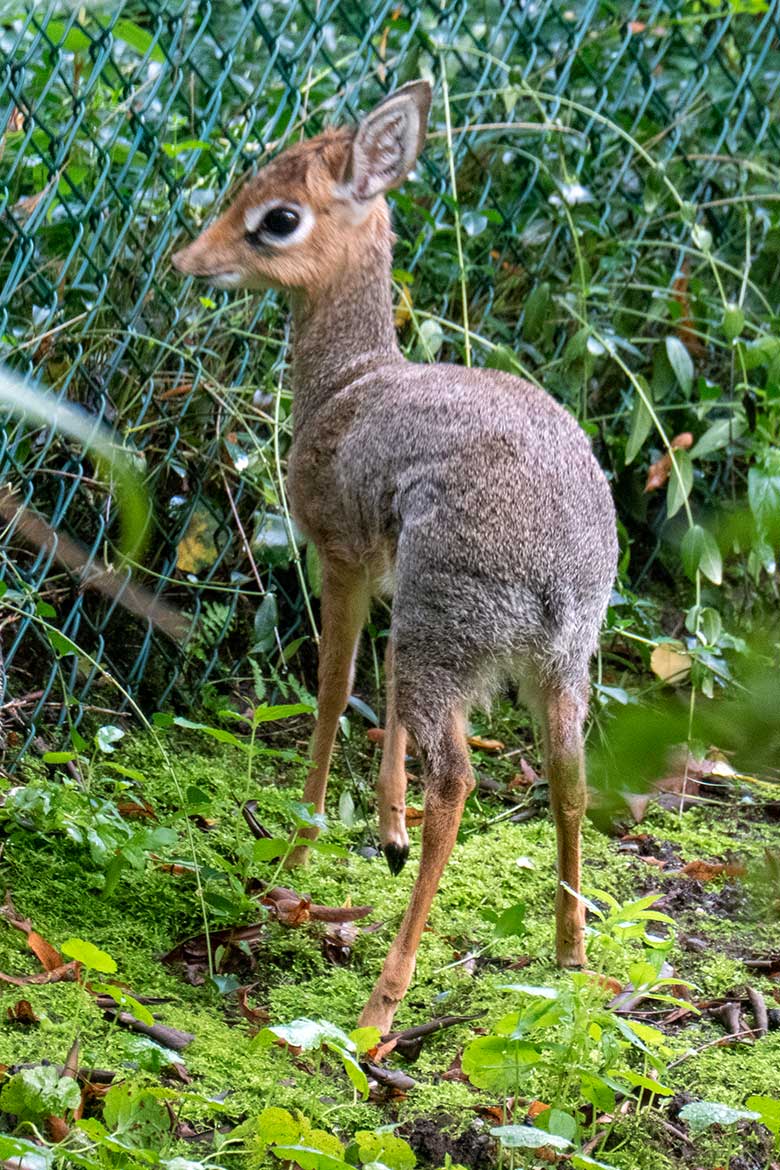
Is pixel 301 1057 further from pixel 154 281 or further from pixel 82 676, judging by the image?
pixel 154 281

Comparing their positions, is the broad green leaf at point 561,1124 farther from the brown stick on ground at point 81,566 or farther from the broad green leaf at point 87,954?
the brown stick on ground at point 81,566

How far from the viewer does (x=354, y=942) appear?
3.71 metres

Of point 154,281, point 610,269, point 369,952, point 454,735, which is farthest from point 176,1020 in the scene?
point 610,269

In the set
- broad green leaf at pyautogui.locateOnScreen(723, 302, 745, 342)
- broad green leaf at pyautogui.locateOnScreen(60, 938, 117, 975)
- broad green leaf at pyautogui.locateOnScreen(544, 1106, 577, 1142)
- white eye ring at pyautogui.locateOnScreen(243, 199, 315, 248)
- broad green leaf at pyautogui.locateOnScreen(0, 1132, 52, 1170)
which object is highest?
white eye ring at pyautogui.locateOnScreen(243, 199, 315, 248)

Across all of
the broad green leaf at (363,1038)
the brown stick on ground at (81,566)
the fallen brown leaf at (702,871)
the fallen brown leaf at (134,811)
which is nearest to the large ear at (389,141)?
the brown stick on ground at (81,566)

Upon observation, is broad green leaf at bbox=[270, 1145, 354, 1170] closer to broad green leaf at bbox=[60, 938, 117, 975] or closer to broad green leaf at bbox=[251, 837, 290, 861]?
broad green leaf at bbox=[60, 938, 117, 975]

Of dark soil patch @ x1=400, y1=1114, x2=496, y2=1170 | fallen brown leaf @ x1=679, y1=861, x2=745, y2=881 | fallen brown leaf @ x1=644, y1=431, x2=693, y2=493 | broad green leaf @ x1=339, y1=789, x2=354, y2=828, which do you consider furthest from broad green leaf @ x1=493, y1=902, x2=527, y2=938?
fallen brown leaf @ x1=644, y1=431, x2=693, y2=493

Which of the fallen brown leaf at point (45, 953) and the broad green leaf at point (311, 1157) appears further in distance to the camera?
the fallen brown leaf at point (45, 953)

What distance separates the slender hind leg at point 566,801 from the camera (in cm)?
349

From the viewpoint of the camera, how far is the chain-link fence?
14.5ft

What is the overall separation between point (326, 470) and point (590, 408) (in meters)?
1.99

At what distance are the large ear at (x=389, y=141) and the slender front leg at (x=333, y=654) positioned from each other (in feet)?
3.86

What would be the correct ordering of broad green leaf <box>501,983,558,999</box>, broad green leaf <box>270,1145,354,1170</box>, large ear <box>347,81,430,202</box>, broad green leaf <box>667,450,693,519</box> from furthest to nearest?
1. broad green leaf <box>667,450,693,519</box>
2. large ear <box>347,81,430,202</box>
3. broad green leaf <box>501,983,558,999</box>
4. broad green leaf <box>270,1145,354,1170</box>

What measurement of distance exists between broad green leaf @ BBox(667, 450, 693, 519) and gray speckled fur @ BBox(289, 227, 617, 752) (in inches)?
48.8
